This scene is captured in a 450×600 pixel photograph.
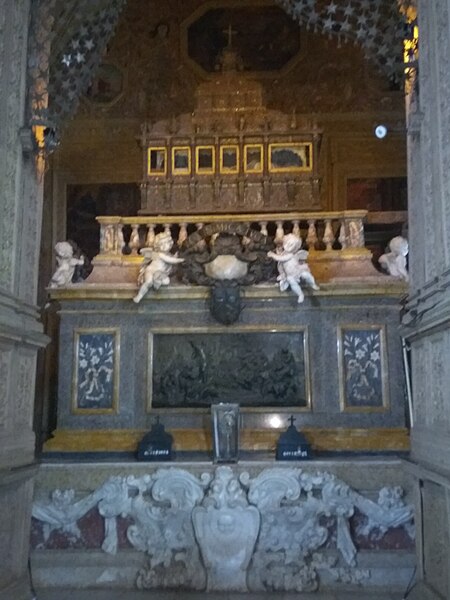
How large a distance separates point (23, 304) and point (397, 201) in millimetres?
7506

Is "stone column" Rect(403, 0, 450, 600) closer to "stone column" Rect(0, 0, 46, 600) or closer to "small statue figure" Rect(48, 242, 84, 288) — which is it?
"stone column" Rect(0, 0, 46, 600)

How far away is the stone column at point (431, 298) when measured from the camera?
14.1 feet

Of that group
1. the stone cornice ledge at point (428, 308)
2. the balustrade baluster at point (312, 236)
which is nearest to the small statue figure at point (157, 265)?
the balustrade baluster at point (312, 236)

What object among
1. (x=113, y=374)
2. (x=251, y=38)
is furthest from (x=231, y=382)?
(x=251, y=38)

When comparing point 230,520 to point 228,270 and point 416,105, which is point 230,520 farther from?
point 416,105

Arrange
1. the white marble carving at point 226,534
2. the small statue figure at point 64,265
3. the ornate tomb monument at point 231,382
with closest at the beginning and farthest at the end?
the white marble carving at point 226,534, the ornate tomb monument at point 231,382, the small statue figure at point 64,265

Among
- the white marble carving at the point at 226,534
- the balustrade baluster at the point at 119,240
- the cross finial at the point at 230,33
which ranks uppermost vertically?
the cross finial at the point at 230,33

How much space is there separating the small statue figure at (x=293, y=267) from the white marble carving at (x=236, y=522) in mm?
2099

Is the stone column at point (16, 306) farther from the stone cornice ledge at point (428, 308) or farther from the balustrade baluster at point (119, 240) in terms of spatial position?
the stone cornice ledge at point (428, 308)

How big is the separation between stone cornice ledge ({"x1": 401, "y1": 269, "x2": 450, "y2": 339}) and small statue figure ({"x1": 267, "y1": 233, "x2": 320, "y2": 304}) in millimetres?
1997

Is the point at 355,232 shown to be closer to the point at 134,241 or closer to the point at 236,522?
the point at 134,241

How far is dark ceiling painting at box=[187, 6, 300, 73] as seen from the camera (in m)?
11.7

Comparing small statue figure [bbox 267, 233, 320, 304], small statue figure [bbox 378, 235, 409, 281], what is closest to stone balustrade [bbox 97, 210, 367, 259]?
small statue figure [bbox 378, 235, 409, 281]

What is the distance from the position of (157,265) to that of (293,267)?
1.45 m
